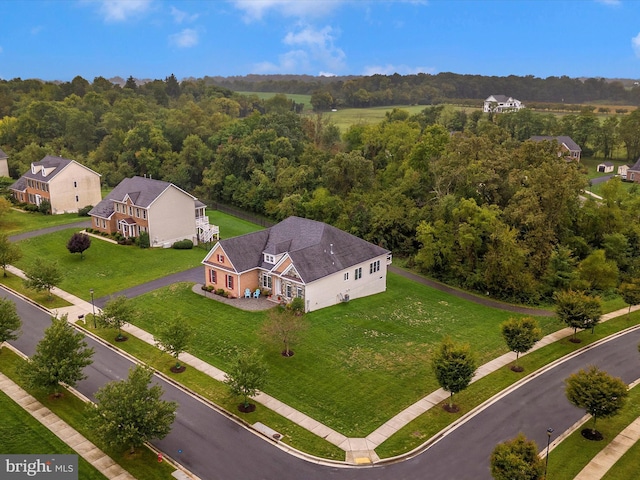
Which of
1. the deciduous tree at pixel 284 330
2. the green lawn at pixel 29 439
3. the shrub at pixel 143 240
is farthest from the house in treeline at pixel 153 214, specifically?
the green lawn at pixel 29 439

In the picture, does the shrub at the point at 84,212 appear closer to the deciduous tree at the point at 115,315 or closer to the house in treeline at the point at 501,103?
the deciduous tree at the point at 115,315

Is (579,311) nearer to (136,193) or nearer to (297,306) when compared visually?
(297,306)

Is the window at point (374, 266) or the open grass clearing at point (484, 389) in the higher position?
the window at point (374, 266)

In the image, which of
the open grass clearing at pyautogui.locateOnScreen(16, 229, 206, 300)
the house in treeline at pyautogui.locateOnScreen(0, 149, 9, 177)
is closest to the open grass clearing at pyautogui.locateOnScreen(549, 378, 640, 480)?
the open grass clearing at pyautogui.locateOnScreen(16, 229, 206, 300)

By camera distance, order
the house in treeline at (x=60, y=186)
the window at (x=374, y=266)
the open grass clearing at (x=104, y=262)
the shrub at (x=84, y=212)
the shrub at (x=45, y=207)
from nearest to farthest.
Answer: the window at (x=374, y=266) → the open grass clearing at (x=104, y=262) → the shrub at (x=45, y=207) → the house in treeline at (x=60, y=186) → the shrub at (x=84, y=212)

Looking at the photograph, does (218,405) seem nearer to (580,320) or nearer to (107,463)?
(107,463)

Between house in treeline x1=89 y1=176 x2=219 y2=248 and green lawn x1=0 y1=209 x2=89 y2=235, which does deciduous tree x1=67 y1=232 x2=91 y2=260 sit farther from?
green lawn x1=0 y1=209 x2=89 y2=235

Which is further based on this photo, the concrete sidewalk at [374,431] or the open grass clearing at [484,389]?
the open grass clearing at [484,389]
